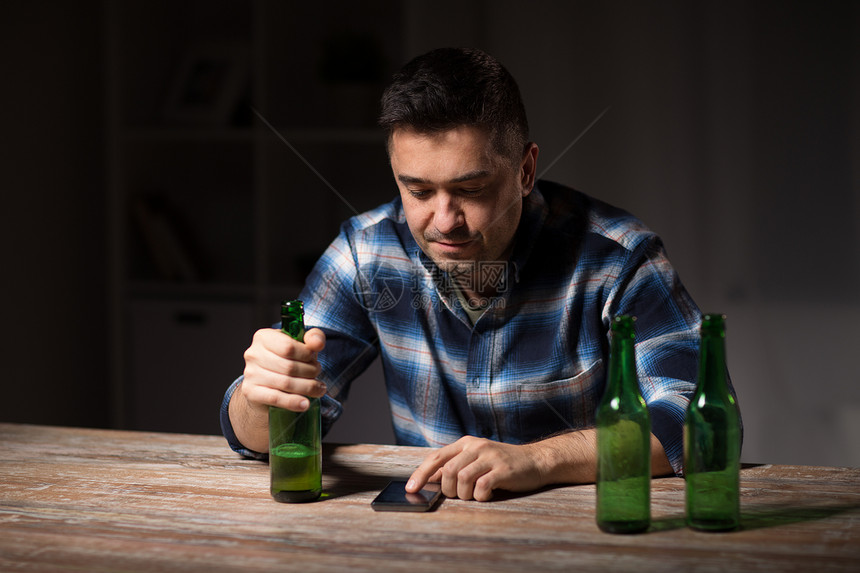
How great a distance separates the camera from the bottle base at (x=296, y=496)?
1067 millimetres

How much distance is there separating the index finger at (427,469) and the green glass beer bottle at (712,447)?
12.0 inches

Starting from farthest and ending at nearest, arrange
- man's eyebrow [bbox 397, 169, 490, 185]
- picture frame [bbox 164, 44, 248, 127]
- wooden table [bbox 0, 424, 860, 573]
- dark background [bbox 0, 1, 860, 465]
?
picture frame [bbox 164, 44, 248, 127] < dark background [bbox 0, 1, 860, 465] < man's eyebrow [bbox 397, 169, 490, 185] < wooden table [bbox 0, 424, 860, 573]

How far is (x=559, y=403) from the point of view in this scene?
156 centimetres

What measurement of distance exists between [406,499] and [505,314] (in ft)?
1.81

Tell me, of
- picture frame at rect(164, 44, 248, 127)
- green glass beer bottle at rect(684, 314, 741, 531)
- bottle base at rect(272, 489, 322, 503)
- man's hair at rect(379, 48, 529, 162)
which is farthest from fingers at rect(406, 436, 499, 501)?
picture frame at rect(164, 44, 248, 127)

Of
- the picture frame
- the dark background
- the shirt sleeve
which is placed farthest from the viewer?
the picture frame

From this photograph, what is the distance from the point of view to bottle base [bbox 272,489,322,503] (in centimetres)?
107

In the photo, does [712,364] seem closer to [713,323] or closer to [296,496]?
[713,323]

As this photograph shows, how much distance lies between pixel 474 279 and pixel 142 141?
182 centimetres

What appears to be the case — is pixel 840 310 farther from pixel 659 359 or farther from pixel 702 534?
pixel 702 534

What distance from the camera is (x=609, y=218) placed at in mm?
1569

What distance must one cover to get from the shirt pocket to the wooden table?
348mm

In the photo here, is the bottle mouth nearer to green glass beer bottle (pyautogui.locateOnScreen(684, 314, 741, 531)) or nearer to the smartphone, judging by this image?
green glass beer bottle (pyautogui.locateOnScreen(684, 314, 741, 531))

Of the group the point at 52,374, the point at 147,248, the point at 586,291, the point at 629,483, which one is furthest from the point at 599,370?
the point at 52,374
